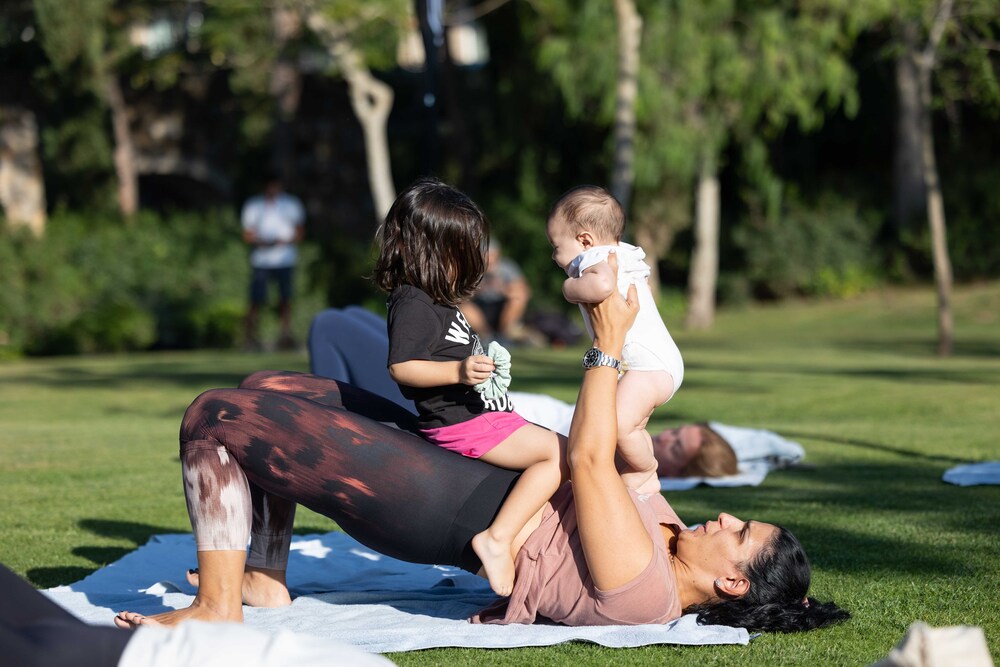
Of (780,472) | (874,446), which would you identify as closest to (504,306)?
(874,446)

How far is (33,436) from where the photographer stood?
8.88 m

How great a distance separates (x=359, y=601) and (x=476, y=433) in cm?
92

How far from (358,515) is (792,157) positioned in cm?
2377

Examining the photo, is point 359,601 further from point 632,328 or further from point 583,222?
point 583,222

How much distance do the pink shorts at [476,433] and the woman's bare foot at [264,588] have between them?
31.9 inches

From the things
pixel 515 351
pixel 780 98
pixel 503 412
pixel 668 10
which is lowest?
pixel 515 351

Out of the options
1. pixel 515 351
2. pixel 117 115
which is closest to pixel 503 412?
pixel 515 351

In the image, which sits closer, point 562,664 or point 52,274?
point 562,664

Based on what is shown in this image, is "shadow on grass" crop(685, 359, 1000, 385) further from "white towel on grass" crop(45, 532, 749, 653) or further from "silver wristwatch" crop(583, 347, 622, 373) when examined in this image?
"silver wristwatch" crop(583, 347, 622, 373)

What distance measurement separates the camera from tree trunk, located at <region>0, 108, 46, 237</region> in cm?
2275

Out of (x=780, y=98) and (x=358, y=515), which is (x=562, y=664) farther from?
(x=780, y=98)

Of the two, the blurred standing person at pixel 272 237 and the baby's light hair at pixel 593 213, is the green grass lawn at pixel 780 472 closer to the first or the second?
the blurred standing person at pixel 272 237

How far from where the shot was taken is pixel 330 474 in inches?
137

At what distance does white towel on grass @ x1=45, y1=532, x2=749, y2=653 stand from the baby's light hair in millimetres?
1334
